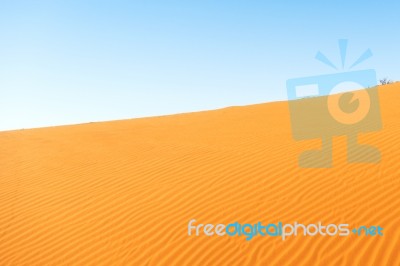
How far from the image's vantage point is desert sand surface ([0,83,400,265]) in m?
5.30

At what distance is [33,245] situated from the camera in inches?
246

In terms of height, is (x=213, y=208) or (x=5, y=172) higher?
(x=5, y=172)

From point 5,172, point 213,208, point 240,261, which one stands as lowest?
point 240,261

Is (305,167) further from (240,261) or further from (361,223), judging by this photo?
(240,261)

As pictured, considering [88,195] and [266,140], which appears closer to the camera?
[88,195]

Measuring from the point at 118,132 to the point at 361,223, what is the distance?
10953mm

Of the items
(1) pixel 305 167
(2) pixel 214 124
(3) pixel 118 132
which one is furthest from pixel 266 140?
(3) pixel 118 132

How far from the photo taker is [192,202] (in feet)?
22.6

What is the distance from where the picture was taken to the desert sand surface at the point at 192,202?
209 inches

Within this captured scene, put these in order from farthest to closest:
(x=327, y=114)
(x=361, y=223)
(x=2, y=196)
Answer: (x=327, y=114) < (x=2, y=196) < (x=361, y=223)

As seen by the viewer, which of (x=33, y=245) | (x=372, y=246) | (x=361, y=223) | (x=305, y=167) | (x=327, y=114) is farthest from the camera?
(x=327, y=114)

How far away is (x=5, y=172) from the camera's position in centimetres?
1010

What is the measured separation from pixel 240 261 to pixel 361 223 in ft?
5.98

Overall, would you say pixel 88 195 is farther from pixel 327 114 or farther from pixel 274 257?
pixel 327 114
